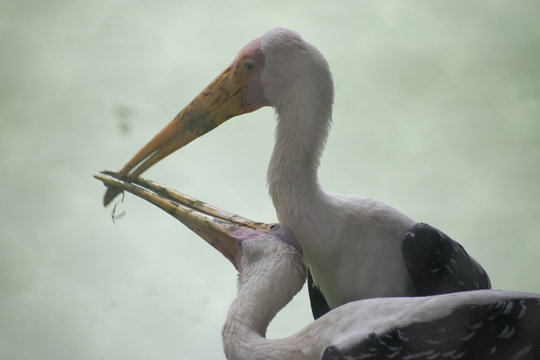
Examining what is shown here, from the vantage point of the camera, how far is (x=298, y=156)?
83.2 inches

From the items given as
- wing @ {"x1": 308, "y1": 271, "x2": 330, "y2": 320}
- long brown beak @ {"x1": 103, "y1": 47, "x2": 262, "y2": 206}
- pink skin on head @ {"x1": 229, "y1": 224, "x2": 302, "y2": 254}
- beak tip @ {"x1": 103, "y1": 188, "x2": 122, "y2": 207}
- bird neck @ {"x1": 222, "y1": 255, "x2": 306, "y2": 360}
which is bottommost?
bird neck @ {"x1": 222, "y1": 255, "x2": 306, "y2": 360}

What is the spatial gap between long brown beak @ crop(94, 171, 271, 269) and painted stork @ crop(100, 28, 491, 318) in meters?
0.15

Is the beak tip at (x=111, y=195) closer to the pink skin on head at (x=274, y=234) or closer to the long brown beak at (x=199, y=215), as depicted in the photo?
the long brown beak at (x=199, y=215)

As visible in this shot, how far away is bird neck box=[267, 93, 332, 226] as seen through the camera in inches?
82.5

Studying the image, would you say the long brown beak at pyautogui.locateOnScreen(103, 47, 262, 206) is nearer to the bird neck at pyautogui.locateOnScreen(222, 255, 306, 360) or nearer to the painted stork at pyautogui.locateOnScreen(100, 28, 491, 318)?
the painted stork at pyautogui.locateOnScreen(100, 28, 491, 318)

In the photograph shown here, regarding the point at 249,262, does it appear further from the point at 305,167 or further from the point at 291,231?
the point at 305,167

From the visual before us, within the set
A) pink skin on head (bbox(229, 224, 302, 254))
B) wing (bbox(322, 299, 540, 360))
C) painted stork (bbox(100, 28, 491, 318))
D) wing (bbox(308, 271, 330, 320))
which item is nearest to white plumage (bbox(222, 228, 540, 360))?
wing (bbox(322, 299, 540, 360))

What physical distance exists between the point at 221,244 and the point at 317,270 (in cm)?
30

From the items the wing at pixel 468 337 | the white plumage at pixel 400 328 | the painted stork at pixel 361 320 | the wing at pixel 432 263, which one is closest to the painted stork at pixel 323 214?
the wing at pixel 432 263

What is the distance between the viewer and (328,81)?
2.14 meters

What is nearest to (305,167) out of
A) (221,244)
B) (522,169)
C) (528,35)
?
(221,244)

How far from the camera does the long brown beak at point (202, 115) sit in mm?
2209

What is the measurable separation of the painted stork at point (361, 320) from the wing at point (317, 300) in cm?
43

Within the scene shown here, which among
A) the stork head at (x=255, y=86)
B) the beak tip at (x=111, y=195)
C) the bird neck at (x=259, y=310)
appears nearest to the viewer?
the bird neck at (x=259, y=310)
